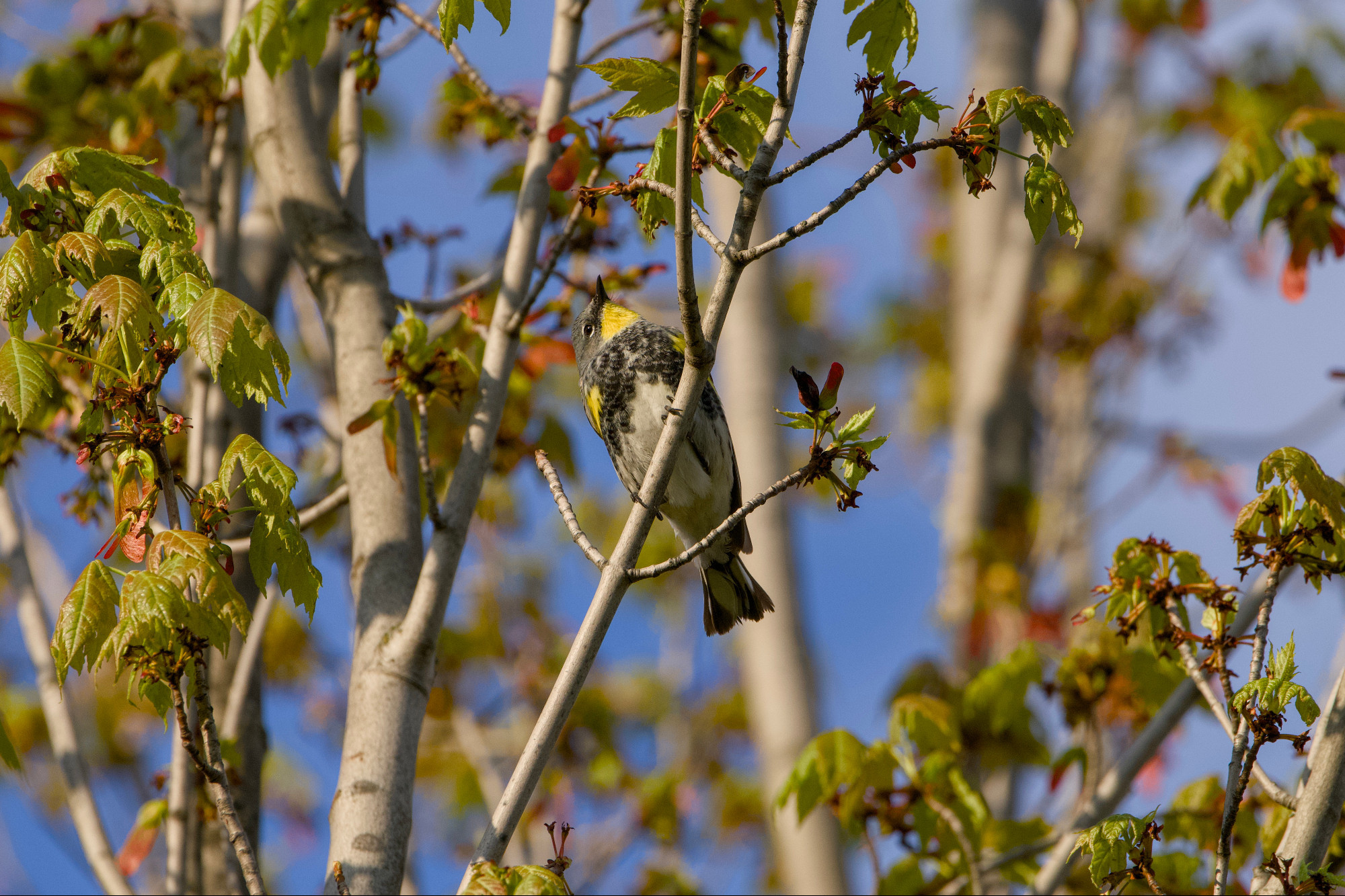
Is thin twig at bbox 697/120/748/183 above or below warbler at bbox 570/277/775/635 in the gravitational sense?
below

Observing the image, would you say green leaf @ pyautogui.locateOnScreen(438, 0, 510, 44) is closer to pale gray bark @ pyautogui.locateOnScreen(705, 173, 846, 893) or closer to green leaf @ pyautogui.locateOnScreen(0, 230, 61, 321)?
green leaf @ pyautogui.locateOnScreen(0, 230, 61, 321)

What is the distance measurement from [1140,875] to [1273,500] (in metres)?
0.79

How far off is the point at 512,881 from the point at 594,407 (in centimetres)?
A: 188

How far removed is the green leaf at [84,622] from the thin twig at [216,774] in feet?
0.47

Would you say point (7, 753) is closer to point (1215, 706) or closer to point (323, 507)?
point (323, 507)

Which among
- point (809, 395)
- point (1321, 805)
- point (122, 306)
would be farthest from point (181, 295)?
point (1321, 805)

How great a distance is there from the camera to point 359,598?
2.65 m

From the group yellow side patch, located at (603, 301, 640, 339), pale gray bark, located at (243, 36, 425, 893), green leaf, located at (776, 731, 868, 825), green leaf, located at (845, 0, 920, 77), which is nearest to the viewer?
green leaf, located at (845, 0, 920, 77)

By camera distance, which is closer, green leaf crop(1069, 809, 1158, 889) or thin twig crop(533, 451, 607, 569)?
green leaf crop(1069, 809, 1158, 889)

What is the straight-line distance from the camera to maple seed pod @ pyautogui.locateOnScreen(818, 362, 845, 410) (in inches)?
75.6

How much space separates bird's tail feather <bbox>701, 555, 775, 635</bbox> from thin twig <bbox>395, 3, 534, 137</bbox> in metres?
1.56

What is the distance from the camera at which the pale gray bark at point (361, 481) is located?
2336 mm

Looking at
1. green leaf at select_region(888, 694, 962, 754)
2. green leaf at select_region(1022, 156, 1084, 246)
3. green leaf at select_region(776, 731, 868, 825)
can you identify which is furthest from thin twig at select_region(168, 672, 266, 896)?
green leaf at select_region(888, 694, 962, 754)

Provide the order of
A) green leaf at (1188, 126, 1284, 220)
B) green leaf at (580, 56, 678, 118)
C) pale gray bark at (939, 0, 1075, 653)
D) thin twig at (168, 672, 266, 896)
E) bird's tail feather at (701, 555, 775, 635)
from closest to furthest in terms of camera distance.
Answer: thin twig at (168, 672, 266, 896) < green leaf at (580, 56, 678, 118) < green leaf at (1188, 126, 1284, 220) < bird's tail feather at (701, 555, 775, 635) < pale gray bark at (939, 0, 1075, 653)
